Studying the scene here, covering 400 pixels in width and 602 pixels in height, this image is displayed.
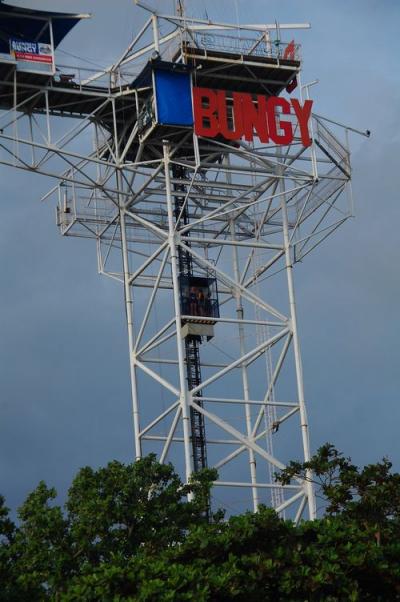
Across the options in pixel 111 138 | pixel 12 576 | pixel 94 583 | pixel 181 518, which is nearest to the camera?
pixel 94 583

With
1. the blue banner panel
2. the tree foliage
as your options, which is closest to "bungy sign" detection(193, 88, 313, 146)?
the blue banner panel

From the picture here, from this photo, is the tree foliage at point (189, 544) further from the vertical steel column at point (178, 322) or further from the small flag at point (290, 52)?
the small flag at point (290, 52)

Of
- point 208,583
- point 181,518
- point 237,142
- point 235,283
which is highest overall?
point 237,142

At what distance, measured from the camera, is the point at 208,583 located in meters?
64.3

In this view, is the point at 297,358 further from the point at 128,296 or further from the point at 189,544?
the point at 189,544

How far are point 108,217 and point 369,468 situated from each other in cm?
2557

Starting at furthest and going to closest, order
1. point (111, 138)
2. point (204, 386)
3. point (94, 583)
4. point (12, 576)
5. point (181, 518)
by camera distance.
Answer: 1. point (111, 138)
2. point (204, 386)
3. point (181, 518)
4. point (12, 576)
5. point (94, 583)

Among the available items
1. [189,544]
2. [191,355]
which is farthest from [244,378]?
[189,544]

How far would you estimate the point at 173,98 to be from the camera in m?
89.1

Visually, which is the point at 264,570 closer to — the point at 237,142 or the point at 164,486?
the point at 164,486

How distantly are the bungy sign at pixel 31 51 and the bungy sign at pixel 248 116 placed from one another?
7.25 metres

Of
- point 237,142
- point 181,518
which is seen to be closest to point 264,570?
point 181,518

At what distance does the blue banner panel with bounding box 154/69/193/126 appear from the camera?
88625 mm

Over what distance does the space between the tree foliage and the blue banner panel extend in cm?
2016
